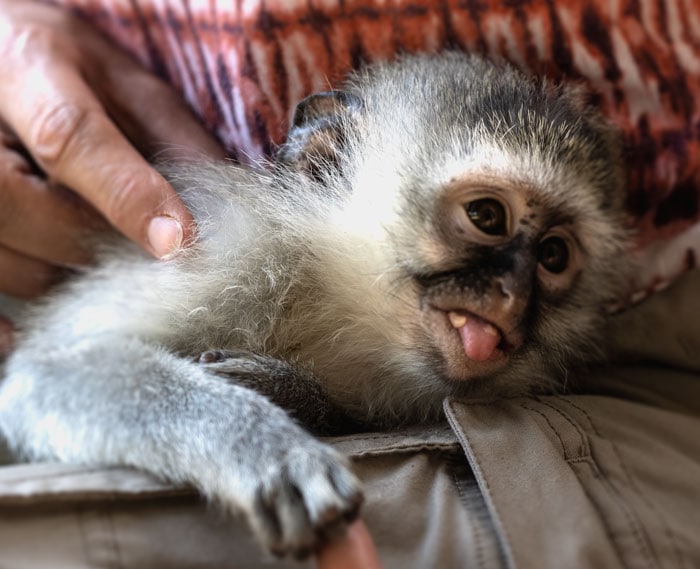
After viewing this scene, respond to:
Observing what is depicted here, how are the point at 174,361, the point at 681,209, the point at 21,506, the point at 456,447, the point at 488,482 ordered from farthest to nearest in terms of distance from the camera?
the point at 681,209 → the point at 174,361 → the point at 456,447 → the point at 488,482 → the point at 21,506

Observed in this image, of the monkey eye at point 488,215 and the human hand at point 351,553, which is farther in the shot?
the monkey eye at point 488,215

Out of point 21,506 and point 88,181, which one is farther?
point 88,181

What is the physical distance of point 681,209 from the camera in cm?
190

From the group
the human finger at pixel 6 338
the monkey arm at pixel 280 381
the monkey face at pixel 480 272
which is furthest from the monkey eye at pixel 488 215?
the human finger at pixel 6 338

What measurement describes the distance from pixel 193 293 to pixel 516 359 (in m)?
0.69

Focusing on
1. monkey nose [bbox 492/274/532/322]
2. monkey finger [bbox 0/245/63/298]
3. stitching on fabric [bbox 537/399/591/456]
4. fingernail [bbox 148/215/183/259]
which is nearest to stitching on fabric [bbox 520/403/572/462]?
stitching on fabric [bbox 537/399/591/456]

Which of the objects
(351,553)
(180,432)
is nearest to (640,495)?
(351,553)

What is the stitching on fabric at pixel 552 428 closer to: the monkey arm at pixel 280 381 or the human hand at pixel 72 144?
the monkey arm at pixel 280 381

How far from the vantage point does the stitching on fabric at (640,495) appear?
3.76 feet

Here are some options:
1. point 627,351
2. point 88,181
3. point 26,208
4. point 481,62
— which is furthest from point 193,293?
point 627,351

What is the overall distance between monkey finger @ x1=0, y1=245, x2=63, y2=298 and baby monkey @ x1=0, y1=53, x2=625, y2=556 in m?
0.12

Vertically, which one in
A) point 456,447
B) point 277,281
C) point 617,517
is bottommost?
point 617,517

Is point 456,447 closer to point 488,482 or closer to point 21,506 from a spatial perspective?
point 488,482

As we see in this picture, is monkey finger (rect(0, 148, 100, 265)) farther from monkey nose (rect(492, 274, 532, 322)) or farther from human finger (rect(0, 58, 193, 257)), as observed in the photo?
monkey nose (rect(492, 274, 532, 322))
